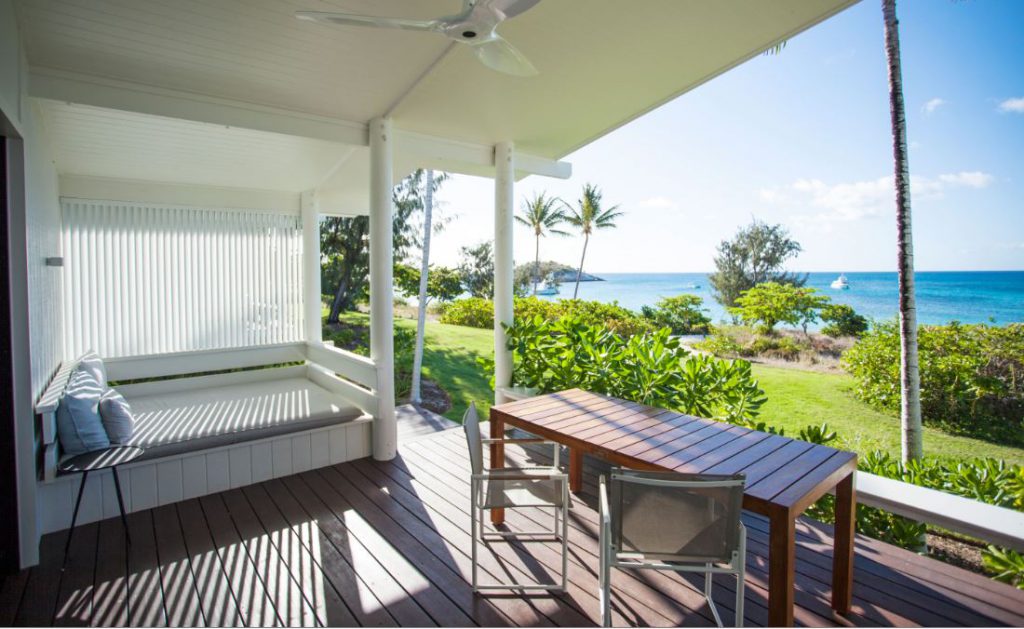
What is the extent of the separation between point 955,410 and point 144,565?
7742mm

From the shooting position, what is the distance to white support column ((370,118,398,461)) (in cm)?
376

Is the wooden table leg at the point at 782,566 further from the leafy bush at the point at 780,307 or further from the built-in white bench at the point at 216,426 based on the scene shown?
the leafy bush at the point at 780,307

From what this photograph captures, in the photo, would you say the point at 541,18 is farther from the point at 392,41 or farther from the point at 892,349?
the point at 892,349

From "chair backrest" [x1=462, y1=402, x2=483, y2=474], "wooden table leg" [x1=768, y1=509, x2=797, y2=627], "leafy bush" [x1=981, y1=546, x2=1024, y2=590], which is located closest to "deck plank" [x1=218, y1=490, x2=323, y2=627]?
"chair backrest" [x1=462, y1=402, x2=483, y2=474]

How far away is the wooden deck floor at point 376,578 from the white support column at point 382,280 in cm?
82

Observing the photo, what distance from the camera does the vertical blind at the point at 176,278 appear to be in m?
4.48

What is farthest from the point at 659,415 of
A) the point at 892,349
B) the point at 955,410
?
the point at 892,349

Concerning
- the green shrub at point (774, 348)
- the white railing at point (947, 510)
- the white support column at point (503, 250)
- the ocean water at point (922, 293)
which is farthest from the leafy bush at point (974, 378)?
the ocean water at point (922, 293)

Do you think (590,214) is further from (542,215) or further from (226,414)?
(226,414)

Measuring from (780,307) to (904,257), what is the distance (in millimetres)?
7878

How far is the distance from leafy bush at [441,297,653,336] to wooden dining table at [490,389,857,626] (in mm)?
6713

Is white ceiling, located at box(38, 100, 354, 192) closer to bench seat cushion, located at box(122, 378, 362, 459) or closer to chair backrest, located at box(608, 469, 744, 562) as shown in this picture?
bench seat cushion, located at box(122, 378, 362, 459)

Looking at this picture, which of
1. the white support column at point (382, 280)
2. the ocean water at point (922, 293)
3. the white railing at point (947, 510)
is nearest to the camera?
the white railing at point (947, 510)

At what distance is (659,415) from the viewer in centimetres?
267
